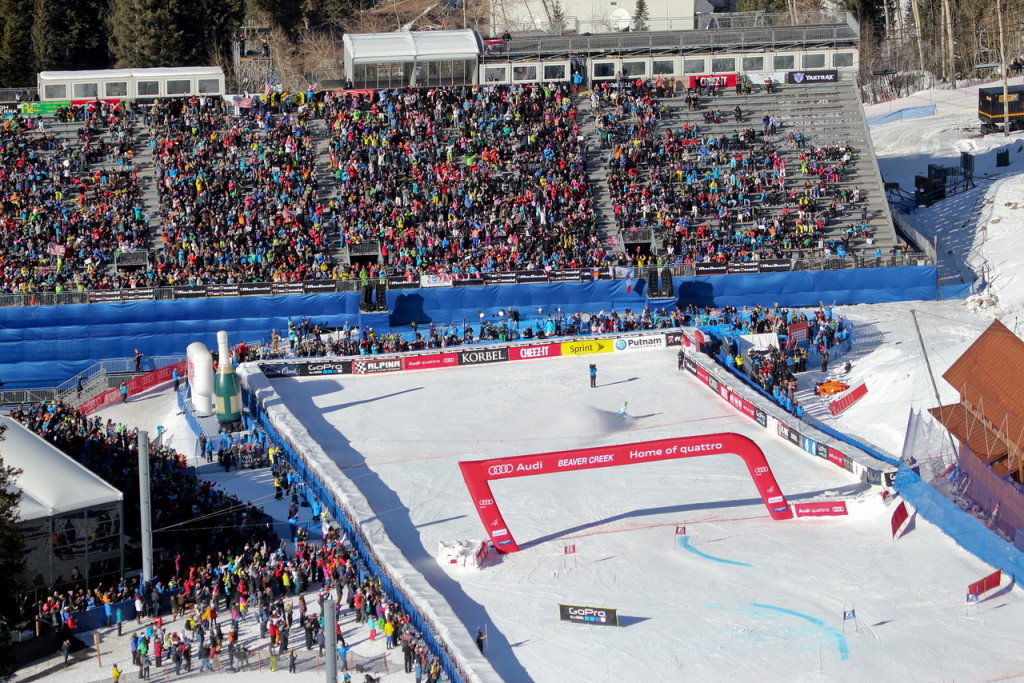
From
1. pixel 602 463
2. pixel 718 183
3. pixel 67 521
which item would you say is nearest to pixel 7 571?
pixel 67 521

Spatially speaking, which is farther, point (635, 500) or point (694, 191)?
point (694, 191)

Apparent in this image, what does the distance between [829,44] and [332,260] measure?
2751 cm

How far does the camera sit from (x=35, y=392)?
5353cm

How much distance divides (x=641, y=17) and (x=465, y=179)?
59.6 feet

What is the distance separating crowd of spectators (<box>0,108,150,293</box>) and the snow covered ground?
341 inches

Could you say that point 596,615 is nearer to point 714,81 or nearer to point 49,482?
point 49,482

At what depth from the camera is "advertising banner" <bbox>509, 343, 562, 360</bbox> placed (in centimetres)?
5266

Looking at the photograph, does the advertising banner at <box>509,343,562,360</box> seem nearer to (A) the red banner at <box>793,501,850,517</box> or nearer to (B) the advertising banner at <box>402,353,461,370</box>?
(B) the advertising banner at <box>402,353,461,370</box>

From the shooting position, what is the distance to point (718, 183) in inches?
2472

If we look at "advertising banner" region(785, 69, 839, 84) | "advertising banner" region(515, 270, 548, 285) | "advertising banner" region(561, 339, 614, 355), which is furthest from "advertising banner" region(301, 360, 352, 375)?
"advertising banner" region(785, 69, 839, 84)

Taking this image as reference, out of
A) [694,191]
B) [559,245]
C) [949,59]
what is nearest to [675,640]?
[559,245]

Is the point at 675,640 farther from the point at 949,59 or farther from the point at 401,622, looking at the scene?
the point at 949,59

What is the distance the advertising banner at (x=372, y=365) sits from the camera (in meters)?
51.7

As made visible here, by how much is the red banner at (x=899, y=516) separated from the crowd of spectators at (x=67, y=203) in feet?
109
